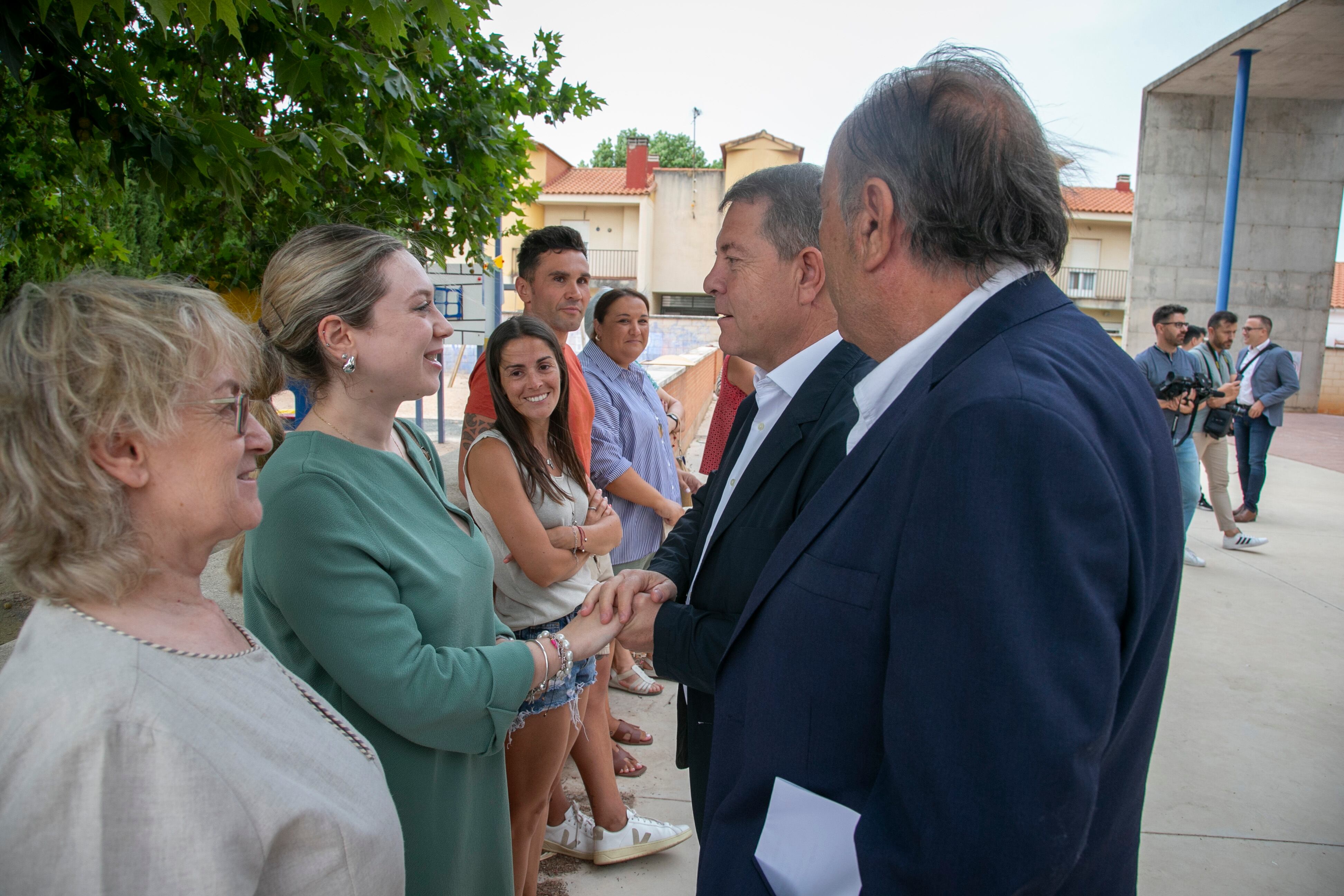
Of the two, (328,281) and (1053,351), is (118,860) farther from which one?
(1053,351)

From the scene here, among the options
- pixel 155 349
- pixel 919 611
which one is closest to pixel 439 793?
pixel 155 349

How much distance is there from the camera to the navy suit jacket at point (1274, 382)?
7.95 m

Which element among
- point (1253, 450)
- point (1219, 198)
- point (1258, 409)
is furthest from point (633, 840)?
point (1219, 198)

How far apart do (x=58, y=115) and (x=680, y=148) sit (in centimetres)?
5995

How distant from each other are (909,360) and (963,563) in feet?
1.34

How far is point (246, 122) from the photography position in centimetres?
420

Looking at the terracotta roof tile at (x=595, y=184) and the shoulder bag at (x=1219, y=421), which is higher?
the terracotta roof tile at (x=595, y=184)

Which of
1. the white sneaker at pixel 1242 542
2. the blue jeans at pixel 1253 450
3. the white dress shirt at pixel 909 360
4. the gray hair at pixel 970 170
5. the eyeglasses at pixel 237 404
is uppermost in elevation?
the gray hair at pixel 970 170

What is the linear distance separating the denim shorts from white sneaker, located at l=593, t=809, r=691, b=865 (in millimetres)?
598

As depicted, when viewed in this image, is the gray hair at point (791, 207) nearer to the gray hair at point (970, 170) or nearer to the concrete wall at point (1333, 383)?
the gray hair at point (970, 170)

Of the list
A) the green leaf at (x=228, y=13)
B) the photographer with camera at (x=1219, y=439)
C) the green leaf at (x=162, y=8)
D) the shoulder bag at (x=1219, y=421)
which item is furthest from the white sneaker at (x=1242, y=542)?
the green leaf at (x=162, y=8)

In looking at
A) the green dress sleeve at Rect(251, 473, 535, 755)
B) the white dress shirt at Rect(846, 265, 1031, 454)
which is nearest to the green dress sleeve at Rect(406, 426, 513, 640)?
the green dress sleeve at Rect(251, 473, 535, 755)

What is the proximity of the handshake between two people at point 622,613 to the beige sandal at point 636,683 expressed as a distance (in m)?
2.59

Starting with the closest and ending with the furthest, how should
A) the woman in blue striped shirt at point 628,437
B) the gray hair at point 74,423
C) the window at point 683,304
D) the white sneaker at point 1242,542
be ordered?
the gray hair at point 74,423 < the woman in blue striped shirt at point 628,437 < the white sneaker at point 1242,542 < the window at point 683,304
